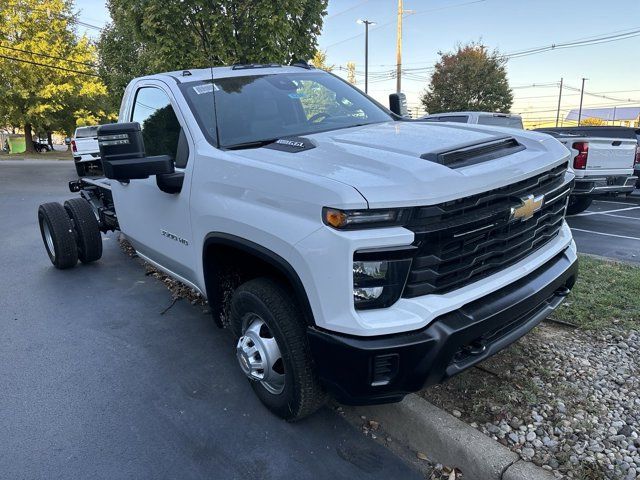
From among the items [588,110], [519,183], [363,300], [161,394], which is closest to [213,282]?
[161,394]

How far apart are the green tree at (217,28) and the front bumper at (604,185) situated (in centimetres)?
517

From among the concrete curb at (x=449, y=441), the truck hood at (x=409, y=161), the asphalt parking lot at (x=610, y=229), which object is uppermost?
the truck hood at (x=409, y=161)

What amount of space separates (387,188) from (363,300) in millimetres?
504

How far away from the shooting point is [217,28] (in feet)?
21.6

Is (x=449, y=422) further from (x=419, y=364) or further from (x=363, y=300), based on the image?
(x=363, y=300)

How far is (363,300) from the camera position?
2164mm

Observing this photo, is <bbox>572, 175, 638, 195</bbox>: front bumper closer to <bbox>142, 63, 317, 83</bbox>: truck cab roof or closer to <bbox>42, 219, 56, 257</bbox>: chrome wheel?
<bbox>142, 63, 317, 83</bbox>: truck cab roof

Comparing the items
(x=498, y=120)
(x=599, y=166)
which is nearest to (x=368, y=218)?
(x=599, y=166)

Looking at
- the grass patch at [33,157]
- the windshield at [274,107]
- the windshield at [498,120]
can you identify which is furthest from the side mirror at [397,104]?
the grass patch at [33,157]

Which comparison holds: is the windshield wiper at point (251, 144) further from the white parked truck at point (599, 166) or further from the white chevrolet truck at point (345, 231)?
the white parked truck at point (599, 166)

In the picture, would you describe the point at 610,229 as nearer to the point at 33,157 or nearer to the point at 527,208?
the point at 527,208

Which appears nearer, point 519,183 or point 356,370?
point 356,370

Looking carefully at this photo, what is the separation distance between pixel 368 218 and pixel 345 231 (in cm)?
12

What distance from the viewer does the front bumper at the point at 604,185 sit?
8297mm
